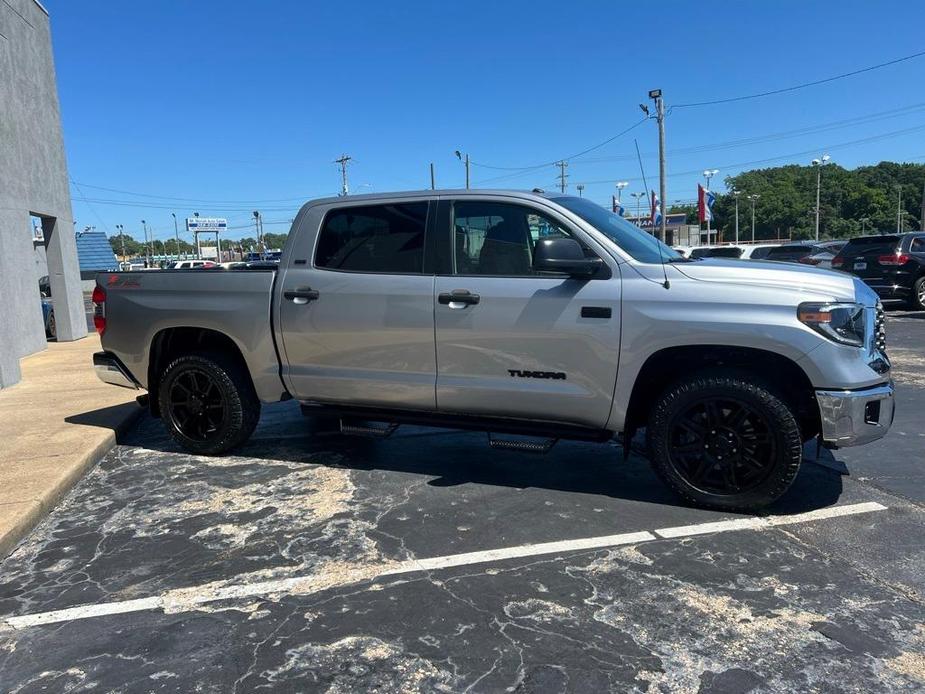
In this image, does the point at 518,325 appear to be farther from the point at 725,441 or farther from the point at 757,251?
the point at 757,251

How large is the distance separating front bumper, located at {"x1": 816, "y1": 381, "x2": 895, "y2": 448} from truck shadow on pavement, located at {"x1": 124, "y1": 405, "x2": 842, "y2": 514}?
2.07 ft

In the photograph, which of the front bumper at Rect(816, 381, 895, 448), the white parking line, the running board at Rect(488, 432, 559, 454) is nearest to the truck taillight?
the white parking line

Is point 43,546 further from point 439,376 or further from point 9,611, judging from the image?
point 439,376

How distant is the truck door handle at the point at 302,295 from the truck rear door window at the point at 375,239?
0.71 feet

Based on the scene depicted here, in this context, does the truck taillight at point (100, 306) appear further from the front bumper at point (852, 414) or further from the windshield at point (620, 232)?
the front bumper at point (852, 414)

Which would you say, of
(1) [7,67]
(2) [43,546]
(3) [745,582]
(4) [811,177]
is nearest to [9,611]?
(2) [43,546]

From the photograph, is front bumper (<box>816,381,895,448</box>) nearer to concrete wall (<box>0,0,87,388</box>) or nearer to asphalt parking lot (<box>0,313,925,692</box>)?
asphalt parking lot (<box>0,313,925,692</box>)

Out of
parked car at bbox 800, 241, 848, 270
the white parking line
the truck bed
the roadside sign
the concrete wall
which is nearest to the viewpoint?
the white parking line

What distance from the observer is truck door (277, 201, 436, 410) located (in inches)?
191

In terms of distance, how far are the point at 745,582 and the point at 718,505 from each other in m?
0.87

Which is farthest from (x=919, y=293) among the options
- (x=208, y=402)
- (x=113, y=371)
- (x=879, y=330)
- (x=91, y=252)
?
(x=91, y=252)

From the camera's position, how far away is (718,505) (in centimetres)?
427

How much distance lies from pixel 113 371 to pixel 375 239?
2.66m

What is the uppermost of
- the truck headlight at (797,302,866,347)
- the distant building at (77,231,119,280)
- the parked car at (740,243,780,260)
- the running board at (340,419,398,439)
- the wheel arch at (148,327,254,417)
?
the distant building at (77,231,119,280)
